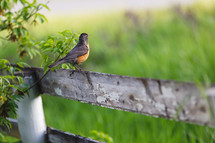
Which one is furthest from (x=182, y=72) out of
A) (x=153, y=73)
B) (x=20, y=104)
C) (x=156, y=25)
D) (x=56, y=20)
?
(x=56, y=20)

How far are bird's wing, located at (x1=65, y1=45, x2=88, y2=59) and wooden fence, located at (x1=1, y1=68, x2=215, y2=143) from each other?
0.41 feet

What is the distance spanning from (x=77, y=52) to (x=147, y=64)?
283 cm

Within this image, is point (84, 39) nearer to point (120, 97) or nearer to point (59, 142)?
point (120, 97)

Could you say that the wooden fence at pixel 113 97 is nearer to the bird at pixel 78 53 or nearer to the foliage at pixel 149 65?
the bird at pixel 78 53

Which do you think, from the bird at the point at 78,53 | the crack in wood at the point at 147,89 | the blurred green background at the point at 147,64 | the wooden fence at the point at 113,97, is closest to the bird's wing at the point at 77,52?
the bird at the point at 78,53

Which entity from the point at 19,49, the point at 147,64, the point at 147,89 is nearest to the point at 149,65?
the point at 147,64

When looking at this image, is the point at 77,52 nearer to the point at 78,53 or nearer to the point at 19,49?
the point at 78,53

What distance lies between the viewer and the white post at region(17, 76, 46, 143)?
6.89ft

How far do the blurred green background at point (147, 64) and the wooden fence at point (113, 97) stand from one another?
259 mm

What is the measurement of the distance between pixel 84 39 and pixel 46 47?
1.00 ft

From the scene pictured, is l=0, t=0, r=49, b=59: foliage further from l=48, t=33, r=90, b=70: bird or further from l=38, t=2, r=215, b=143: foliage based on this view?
l=38, t=2, r=215, b=143: foliage

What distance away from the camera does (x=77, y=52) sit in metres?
1.93

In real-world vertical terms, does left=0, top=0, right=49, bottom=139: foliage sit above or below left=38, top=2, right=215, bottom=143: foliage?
above

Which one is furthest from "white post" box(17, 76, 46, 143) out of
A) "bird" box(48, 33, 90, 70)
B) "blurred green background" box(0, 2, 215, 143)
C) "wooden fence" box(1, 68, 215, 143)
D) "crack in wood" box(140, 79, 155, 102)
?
Answer: "crack in wood" box(140, 79, 155, 102)
